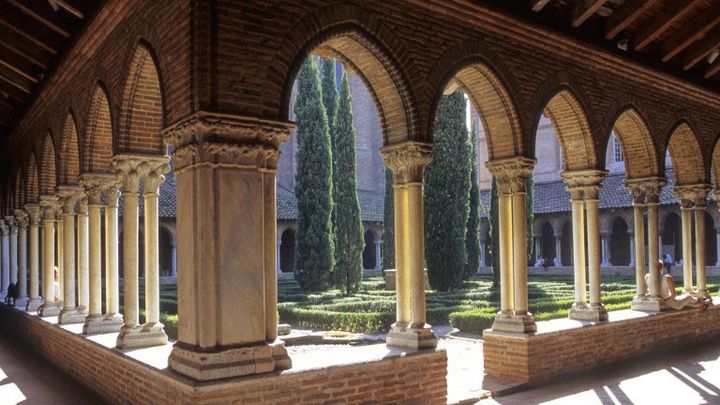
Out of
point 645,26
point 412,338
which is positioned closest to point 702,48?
point 645,26

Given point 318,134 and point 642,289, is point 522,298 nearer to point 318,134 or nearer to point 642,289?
point 642,289

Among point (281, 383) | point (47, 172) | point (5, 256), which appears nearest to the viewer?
point (281, 383)

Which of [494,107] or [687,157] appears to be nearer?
[494,107]

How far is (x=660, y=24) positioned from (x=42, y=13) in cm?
801

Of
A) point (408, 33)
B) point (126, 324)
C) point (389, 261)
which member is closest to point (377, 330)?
point (126, 324)

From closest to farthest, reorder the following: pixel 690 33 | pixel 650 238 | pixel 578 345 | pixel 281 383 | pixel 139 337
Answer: pixel 281 383 → pixel 139 337 → pixel 578 345 → pixel 690 33 → pixel 650 238

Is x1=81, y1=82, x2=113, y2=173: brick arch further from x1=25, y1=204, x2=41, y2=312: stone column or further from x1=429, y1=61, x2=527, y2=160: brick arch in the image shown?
x1=25, y1=204, x2=41, y2=312: stone column

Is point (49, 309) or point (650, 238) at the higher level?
point (650, 238)

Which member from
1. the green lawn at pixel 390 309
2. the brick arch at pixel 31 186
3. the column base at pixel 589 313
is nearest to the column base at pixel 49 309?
the green lawn at pixel 390 309

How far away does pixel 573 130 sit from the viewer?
9.23 metres

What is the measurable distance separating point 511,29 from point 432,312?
8189mm

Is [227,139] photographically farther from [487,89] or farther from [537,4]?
[537,4]

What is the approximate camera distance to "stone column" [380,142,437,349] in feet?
22.8

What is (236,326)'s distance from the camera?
5508 millimetres
